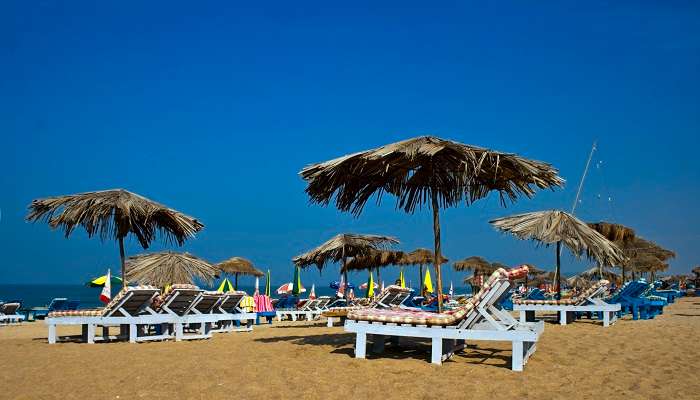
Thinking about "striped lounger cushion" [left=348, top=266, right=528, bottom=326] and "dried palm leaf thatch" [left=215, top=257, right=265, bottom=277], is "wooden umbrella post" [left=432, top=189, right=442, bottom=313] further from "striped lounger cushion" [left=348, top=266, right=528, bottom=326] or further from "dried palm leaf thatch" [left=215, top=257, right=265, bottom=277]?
"dried palm leaf thatch" [left=215, top=257, right=265, bottom=277]

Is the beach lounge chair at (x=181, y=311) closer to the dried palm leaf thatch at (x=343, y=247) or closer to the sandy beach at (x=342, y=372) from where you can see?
the sandy beach at (x=342, y=372)

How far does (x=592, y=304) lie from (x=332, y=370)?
26.2 ft

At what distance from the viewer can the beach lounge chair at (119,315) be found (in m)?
9.09

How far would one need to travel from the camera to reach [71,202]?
9938mm

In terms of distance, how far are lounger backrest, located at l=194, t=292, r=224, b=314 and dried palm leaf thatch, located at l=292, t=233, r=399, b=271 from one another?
13.3 ft

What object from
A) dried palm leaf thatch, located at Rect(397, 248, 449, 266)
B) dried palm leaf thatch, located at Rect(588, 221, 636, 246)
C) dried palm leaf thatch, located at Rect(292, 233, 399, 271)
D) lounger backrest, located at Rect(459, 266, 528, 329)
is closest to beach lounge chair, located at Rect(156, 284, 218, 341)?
dried palm leaf thatch, located at Rect(292, 233, 399, 271)

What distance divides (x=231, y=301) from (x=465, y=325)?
6.47m

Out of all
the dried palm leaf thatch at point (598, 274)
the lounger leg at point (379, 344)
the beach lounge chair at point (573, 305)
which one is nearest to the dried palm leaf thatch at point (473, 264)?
the dried palm leaf thatch at point (598, 274)

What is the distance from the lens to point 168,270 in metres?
12.8

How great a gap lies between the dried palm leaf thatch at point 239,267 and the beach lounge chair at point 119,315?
499 inches

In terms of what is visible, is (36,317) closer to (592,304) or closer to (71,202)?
(71,202)

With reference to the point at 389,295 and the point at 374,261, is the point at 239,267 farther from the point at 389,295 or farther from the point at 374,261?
the point at 389,295

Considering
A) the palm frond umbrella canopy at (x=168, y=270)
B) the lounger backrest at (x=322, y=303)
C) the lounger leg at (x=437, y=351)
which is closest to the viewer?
the lounger leg at (x=437, y=351)

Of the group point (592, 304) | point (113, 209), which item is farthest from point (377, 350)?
point (592, 304)
